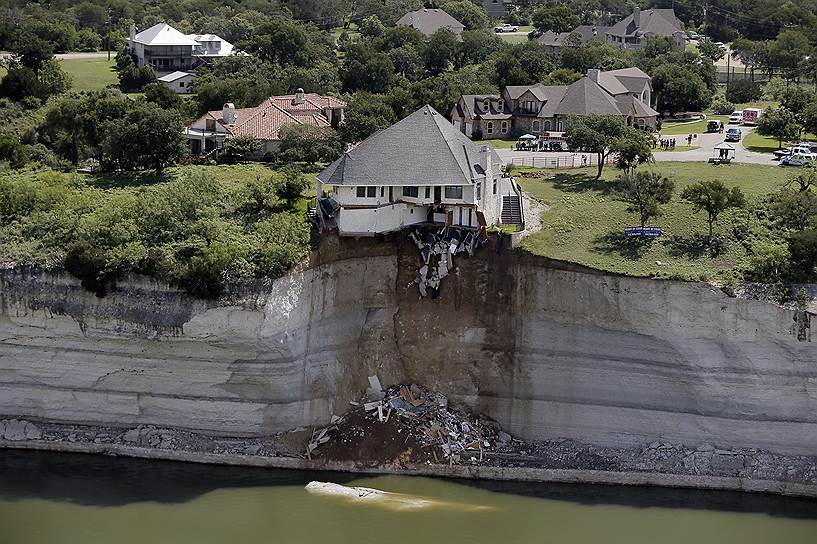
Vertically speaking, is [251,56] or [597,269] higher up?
[251,56]

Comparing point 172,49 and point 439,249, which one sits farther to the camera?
point 172,49

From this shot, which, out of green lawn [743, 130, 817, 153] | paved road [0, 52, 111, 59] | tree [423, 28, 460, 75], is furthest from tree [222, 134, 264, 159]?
paved road [0, 52, 111, 59]

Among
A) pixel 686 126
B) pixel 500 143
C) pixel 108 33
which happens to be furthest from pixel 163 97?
pixel 108 33

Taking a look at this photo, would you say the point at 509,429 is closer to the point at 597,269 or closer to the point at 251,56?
the point at 597,269

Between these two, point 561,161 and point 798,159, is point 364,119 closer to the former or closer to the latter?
point 561,161

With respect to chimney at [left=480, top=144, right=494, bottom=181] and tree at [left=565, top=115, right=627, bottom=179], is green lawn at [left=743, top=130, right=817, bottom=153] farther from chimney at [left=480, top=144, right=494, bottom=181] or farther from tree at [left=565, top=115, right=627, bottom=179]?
chimney at [left=480, top=144, right=494, bottom=181]

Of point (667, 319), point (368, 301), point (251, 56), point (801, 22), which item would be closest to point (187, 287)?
point (368, 301)
